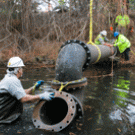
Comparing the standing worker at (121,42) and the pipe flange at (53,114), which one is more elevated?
the standing worker at (121,42)

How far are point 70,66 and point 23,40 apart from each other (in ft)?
22.4

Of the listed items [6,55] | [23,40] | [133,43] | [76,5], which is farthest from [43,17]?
[133,43]

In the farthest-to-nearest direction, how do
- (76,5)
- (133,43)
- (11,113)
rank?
1. (133,43)
2. (76,5)
3. (11,113)

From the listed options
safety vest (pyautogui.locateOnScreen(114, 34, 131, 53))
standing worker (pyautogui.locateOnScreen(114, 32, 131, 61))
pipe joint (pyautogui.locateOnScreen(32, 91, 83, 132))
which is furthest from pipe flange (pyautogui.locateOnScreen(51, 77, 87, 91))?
safety vest (pyautogui.locateOnScreen(114, 34, 131, 53))

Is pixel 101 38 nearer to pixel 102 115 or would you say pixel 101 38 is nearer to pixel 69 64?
pixel 102 115

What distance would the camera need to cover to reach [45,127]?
286 centimetres

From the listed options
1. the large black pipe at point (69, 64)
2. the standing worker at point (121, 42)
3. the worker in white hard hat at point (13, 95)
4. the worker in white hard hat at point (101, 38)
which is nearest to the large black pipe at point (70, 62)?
the large black pipe at point (69, 64)


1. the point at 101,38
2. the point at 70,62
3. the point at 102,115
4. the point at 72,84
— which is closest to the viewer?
the point at 72,84

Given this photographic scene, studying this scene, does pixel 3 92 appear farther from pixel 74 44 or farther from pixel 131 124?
pixel 131 124

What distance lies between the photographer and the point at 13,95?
2.88m

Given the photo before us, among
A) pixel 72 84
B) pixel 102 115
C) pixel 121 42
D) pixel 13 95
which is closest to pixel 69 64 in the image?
pixel 72 84

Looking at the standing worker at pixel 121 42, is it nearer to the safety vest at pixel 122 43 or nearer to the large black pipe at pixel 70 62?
the safety vest at pixel 122 43

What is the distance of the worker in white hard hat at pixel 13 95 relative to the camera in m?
2.82

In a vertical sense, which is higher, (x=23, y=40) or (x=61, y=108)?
(x=23, y=40)
